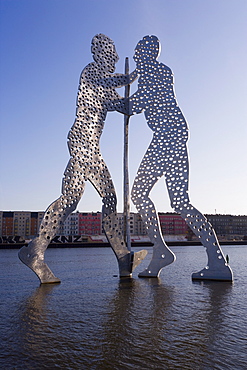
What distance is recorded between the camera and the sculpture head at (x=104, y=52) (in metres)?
15.2

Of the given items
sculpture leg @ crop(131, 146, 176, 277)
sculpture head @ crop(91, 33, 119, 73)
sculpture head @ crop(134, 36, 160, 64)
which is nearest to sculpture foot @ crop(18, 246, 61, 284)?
sculpture leg @ crop(131, 146, 176, 277)

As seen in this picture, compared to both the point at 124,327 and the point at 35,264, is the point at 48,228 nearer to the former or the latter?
the point at 35,264

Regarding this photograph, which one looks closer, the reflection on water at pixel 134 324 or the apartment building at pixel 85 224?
the reflection on water at pixel 134 324

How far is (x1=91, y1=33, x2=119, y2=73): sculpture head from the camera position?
15.2 m

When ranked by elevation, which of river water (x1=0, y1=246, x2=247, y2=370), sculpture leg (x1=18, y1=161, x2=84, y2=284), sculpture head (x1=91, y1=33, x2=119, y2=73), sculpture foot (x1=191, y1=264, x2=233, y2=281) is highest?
sculpture head (x1=91, y1=33, x2=119, y2=73)

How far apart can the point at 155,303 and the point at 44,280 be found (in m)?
4.91

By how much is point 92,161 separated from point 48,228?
316 cm

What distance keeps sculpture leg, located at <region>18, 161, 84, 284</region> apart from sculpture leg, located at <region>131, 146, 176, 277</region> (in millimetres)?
2396

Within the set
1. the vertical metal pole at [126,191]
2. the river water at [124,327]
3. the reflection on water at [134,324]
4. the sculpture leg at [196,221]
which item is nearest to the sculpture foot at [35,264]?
the river water at [124,327]

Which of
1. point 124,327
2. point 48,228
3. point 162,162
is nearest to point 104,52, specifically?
point 162,162

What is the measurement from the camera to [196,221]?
14242 mm

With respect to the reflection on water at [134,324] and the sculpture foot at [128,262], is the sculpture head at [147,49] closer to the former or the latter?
the sculpture foot at [128,262]

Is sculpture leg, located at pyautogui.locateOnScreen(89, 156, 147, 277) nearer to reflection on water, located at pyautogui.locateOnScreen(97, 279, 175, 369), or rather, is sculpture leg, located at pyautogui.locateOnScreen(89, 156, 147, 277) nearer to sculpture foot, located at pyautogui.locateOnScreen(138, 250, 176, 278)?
sculpture foot, located at pyautogui.locateOnScreen(138, 250, 176, 278)

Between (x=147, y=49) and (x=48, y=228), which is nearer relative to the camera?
(x=48, y=228)
